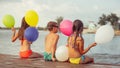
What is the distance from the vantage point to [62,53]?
6348mm

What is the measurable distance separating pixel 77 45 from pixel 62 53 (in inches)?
12.8

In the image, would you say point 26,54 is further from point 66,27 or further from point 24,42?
point 66,27

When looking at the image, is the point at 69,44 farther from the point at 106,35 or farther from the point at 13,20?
the point at 13,20

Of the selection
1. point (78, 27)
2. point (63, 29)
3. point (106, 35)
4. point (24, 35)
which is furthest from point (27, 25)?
point (106, 35)

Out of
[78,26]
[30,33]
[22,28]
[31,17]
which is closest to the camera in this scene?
[78,26]

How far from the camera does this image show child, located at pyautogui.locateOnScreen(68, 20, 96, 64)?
619 centimetres

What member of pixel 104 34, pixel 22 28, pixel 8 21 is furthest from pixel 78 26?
pixel 8 21

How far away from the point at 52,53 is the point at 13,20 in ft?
4.35

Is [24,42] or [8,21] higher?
[8,21]

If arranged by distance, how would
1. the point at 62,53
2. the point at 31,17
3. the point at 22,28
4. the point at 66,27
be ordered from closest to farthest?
1. the point at 62,53
2. the point at 66,27
3. the point at 31,17
4. the point at 22,28

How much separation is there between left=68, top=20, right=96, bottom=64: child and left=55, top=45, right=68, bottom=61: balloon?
83 mm

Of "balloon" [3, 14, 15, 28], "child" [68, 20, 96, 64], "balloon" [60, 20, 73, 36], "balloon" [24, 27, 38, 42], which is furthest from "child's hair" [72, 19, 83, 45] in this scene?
"balloon" [3, 14, 15, 28]

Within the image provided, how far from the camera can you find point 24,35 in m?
6.96

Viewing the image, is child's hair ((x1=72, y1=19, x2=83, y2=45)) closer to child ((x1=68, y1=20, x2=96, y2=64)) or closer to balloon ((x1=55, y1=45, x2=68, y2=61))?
child ((x1=68, y1=20, x2=96, y2=64))
